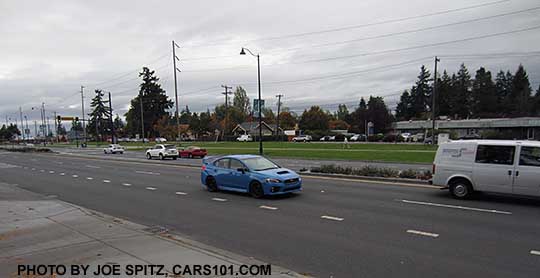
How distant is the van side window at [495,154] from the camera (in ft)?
32.9

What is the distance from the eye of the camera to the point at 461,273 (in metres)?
5.24

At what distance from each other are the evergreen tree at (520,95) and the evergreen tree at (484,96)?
422cm

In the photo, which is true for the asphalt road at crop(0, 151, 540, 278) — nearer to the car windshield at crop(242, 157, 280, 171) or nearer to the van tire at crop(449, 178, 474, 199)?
the van tire at crop(449, 178, 474, 199)

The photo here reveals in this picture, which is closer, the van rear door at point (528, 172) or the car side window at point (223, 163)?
the van rear door at point (528, 172)

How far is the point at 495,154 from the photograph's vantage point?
1030 centimetres

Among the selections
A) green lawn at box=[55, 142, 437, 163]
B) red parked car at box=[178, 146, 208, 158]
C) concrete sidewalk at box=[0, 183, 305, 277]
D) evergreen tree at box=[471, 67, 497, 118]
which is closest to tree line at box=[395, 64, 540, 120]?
evergreen tree at box=[471, 67, 497, 118]

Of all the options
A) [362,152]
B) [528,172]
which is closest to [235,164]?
[528,172]

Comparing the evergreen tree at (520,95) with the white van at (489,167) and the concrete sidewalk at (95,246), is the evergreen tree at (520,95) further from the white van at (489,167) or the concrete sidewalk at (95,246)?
the concrete sidewalk at (95,246)

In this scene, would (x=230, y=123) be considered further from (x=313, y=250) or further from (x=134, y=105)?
(x=313, y=250)

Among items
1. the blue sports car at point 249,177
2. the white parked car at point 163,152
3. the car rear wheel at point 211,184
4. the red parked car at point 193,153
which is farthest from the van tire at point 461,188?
the red parked car at point 193,153

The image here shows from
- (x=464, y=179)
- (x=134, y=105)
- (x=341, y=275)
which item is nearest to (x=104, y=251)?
(x=341, y=275)

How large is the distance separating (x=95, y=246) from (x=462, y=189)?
941 cm

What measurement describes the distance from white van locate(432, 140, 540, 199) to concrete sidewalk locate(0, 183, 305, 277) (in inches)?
296

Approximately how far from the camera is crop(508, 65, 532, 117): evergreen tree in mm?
91812
